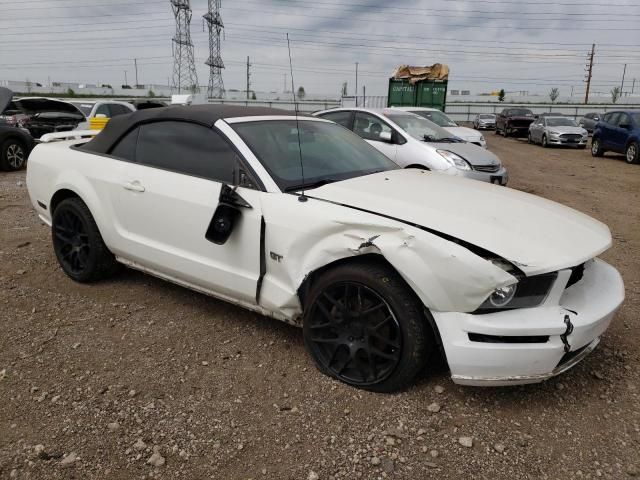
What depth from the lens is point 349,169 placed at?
11.2ft

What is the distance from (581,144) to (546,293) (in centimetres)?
1918

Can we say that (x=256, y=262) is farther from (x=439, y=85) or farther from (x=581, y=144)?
(x=439, y=85)

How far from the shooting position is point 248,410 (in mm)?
2576

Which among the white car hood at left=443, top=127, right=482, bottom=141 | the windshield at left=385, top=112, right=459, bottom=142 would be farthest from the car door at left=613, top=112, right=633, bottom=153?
the windshield at left=385, top=112, right=459, bottom=142

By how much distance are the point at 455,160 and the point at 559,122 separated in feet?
51.6

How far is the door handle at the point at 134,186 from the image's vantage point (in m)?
3.48

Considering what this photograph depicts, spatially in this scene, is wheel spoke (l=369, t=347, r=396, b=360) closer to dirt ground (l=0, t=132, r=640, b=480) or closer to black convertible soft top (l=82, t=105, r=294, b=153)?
dirt ground (l=0, t=132, r=640, b=480)

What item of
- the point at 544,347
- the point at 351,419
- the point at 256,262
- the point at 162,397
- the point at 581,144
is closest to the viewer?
the point at 544,347

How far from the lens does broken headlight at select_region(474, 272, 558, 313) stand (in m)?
2.33

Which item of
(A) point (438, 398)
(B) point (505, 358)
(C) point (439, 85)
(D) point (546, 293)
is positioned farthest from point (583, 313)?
(C) point (439, 85)

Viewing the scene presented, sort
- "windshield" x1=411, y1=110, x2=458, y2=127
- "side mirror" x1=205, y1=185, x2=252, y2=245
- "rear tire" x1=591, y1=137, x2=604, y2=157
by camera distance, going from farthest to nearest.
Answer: "rear tire" x1=591, y1=137, x2=604, y2=157 → "windshield" x1=411, y1=110, x2=458, y2=127 → "side mirror" x1=205, y1=185, x2=252, y2=245

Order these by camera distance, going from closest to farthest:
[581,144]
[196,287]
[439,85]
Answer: [196,287] < [581,144] < [439,85]

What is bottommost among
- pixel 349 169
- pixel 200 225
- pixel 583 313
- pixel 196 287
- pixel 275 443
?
pixel 275 443

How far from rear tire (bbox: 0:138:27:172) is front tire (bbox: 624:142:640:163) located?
50.4 feet
